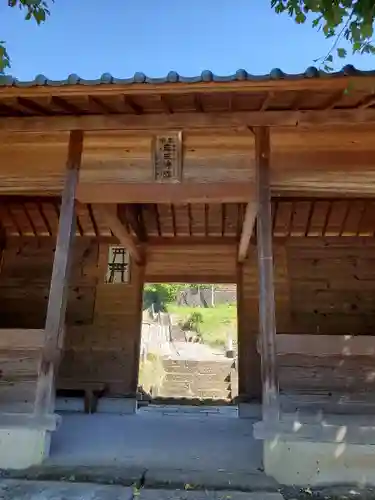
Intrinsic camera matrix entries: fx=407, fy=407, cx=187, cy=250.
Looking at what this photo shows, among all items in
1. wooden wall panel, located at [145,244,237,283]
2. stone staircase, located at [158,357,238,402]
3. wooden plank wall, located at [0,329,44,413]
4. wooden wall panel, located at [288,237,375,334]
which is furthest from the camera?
stone staircase, located at [158,357,238,402]

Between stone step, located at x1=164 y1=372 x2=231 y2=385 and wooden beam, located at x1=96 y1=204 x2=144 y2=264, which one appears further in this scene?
stone step, located at x1=164 y1=372 x2=231 y2=385

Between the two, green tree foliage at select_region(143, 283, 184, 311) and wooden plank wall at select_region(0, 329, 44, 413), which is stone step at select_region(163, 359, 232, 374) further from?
green tree foliage at select_region(143, 283, 184, 311)

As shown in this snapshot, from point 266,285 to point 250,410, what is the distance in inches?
144

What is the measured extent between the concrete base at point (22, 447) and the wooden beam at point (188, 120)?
2901mm

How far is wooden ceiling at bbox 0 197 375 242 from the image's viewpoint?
21.2 feet

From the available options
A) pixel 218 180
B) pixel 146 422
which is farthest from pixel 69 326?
pixel 218 180

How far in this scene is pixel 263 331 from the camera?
11.4ft

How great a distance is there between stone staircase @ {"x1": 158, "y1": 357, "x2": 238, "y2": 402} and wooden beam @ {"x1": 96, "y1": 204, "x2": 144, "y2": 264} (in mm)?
9237

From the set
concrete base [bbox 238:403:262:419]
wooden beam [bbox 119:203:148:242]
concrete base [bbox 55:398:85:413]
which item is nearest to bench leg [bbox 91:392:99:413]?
concrete base [bbox 55:398:85:413]

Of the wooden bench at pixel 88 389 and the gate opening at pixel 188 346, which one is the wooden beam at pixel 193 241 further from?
the gate opening at pixel 188 346

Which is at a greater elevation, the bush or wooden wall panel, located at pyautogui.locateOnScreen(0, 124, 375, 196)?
the bush

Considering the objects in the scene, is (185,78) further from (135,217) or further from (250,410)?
(250,410)

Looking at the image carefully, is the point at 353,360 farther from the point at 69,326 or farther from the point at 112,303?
the point at 69,326

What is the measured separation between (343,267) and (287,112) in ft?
13.2
